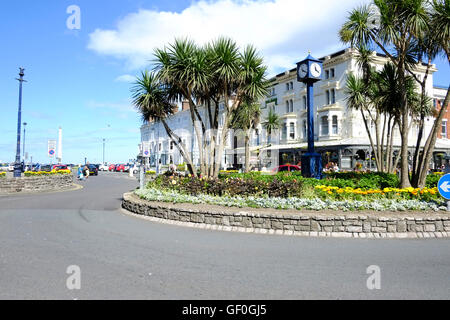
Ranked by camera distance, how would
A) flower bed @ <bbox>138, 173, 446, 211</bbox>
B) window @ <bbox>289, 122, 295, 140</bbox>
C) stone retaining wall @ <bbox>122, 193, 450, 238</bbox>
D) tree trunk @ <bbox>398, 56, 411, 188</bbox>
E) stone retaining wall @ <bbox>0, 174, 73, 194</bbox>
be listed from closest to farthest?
stone retaining wall @ <bbox>122, 193, 450, 238</bbox> → flower bed @ <bbox>138, 173, 446, 211</bbox> → tree trunk @ <bbox>398, 56, 411, 188</bbox> → stone retaining wall @ <bbox>0, 174, 73, 194</bbox> → window @ <bbox>289, 122, 295, 140</bbox>

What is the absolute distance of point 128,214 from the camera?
11203mm

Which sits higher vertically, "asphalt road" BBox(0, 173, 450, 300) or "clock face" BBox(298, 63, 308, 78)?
"clock face" BBox(298, 63, 308, 78)

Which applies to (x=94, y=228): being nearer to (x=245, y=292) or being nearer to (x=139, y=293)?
(x=139, y=293)

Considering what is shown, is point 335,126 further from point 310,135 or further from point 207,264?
point 207,264

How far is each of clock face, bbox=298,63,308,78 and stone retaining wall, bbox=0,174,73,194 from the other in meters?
16.8

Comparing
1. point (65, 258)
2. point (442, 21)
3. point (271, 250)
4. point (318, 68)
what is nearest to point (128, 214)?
point (65, 258)

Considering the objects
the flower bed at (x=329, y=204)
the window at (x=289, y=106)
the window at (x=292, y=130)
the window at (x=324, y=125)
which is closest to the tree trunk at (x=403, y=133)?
the flower bed at (x=329, y=204)

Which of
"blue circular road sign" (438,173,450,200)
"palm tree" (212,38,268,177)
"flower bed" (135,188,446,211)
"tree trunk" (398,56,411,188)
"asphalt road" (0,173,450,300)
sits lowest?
"asphalt road" (0,173,450,300)

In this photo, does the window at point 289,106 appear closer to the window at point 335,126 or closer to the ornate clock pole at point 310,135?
the window at point 335,126

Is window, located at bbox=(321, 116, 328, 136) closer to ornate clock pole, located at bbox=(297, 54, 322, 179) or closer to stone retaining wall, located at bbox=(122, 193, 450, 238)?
ornate clock pole, located at bbox=(297, 54, 322, 179)

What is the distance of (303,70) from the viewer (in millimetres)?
15148

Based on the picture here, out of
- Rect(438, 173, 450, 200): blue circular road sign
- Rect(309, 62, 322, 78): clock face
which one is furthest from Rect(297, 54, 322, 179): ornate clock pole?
Rect(438, 173, 450, 200): blue circular road sign

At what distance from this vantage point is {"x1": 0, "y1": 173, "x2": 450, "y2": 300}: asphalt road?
423 cm
